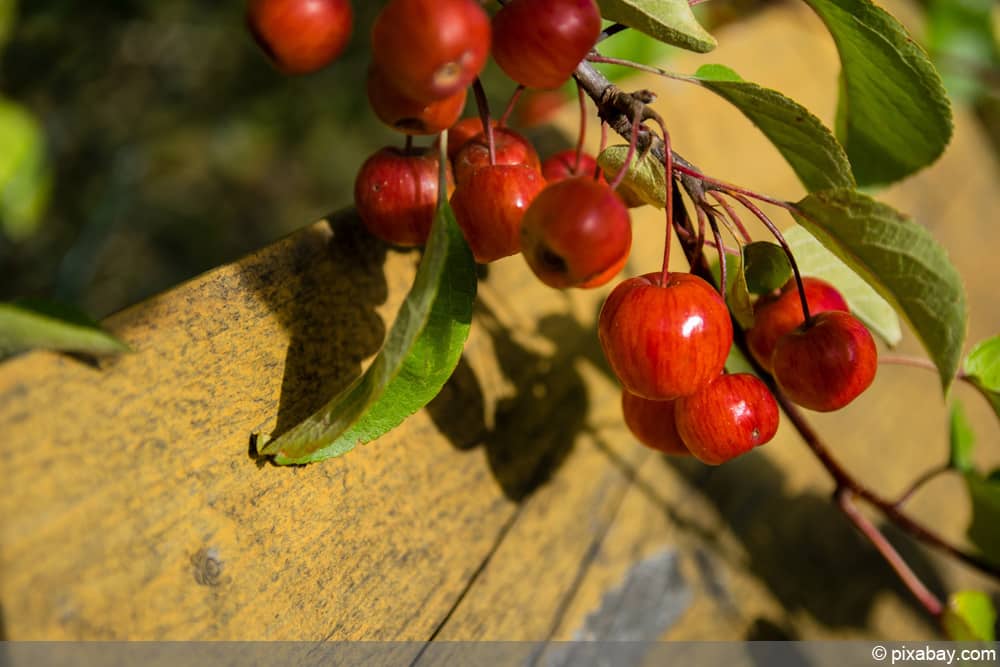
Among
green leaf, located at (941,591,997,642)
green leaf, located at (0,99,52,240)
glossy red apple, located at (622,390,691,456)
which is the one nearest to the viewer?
glossy red apple, located at (622,390,691,456)

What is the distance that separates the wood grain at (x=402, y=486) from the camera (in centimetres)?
44

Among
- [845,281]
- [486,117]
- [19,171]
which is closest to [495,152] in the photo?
[486,117]

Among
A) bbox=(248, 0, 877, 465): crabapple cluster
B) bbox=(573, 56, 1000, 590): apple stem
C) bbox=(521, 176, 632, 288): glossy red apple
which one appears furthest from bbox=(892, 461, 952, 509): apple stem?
bbox=(521, 176, 632, 288): glossy red apple

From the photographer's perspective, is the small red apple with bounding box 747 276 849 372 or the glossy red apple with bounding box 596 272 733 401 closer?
the glossy red apple with bounding box 596 272 733 401

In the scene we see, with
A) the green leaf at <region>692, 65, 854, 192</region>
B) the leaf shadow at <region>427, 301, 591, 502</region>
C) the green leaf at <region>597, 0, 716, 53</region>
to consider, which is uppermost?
the green leaf at <region>597, 0, 716, 53</region>

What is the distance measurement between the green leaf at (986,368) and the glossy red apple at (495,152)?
42 centimetres

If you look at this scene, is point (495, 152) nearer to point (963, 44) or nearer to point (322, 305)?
point (322, 305)

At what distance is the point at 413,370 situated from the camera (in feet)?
1.64

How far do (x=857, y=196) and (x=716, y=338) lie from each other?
0.40ft

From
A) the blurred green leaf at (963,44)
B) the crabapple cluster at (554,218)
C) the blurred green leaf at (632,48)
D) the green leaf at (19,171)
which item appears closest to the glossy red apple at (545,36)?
the crabapple cluster at (554,218)

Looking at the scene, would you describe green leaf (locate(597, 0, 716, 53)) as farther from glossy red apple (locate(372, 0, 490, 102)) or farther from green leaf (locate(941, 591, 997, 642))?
green leaf (locate(941, 591, 997, 642))

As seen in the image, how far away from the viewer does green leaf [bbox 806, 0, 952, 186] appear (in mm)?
596

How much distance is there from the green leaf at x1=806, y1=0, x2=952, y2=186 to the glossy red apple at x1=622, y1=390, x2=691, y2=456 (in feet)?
1.01

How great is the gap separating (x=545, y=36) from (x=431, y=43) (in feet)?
0.27
